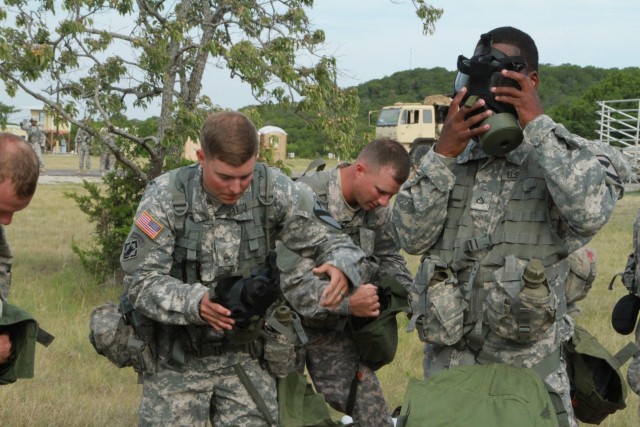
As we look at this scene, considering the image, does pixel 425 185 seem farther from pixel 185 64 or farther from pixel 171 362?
pixel 185 64

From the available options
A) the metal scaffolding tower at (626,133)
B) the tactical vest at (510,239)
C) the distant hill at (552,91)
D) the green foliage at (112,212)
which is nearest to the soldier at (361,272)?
the tactical vest at (510,239)

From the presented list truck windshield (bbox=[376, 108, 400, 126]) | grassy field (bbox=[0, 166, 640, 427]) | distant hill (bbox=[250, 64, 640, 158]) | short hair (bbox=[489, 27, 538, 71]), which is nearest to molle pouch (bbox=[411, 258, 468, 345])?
short hair (bbox=[489, 27, 538, 71])

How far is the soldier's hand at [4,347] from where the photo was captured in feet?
11.6

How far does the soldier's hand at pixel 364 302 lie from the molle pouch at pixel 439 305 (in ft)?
2.18

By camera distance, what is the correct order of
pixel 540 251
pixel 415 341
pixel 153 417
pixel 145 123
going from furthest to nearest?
pixel 145 123, pixel 415 341, pixel 153 417, pixel 540 251

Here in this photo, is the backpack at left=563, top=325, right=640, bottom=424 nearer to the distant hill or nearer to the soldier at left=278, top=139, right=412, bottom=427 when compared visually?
the soldier at left=278, top=139, right=412, bottom=427

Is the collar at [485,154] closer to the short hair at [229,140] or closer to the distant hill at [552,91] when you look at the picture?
the short hair at [229,140]

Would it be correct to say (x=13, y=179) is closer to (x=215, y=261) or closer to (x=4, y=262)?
(x=4, y=262)

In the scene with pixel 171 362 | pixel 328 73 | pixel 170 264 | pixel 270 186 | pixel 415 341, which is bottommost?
pixel 415 341

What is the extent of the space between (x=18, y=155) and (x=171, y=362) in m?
1.04

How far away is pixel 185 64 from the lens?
8.91m

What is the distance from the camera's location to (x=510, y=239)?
11.3 feet

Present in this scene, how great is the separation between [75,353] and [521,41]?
449 centimetres

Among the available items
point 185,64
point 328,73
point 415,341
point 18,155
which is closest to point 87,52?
point 185,64
